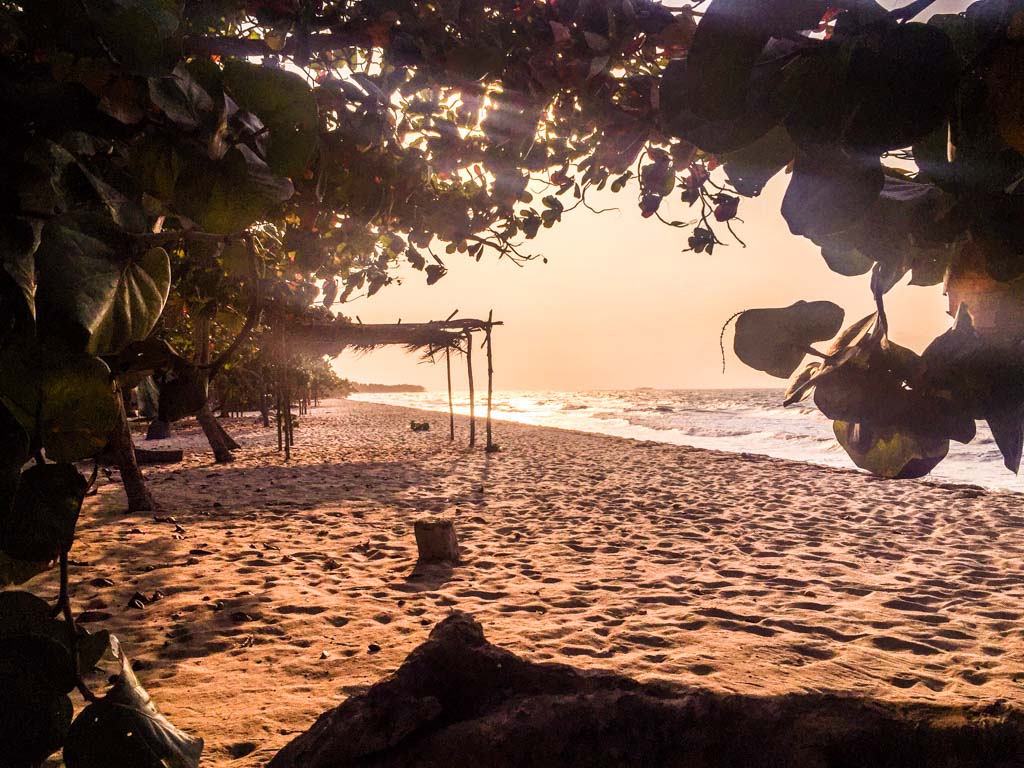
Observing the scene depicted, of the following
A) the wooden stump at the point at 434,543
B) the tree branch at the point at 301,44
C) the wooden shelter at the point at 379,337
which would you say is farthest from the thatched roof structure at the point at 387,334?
the tree branch at the point at 301,44

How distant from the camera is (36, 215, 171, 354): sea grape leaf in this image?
1.38 ft

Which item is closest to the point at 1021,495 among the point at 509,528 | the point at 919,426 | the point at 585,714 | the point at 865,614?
the point at 865,614

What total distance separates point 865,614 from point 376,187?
11.3 ft

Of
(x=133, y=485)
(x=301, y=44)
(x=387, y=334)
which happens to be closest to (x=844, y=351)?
(x=301, y=44)

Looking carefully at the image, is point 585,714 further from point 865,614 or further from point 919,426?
point 865,614

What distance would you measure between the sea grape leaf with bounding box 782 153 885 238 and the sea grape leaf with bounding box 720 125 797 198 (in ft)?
0.33

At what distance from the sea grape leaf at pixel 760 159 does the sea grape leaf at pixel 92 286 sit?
521 mm

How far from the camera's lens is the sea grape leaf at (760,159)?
514mm

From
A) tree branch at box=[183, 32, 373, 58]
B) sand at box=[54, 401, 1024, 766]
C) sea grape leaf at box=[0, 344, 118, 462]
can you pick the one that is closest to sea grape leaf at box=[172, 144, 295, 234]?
sea grape leaf at box=[0, 344, 118, 462]

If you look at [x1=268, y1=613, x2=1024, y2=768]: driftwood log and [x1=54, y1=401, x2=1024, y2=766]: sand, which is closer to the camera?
[x1=268, y1=613, x2=1024, y2=768]: driftwood log

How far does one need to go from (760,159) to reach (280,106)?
1.47ft

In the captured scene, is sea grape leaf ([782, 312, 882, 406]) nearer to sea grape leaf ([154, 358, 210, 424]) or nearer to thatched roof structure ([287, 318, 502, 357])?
sea grape leaf ([154, 358, 210, 424])

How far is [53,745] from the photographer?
53 centimetres

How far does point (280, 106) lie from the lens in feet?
1.86
